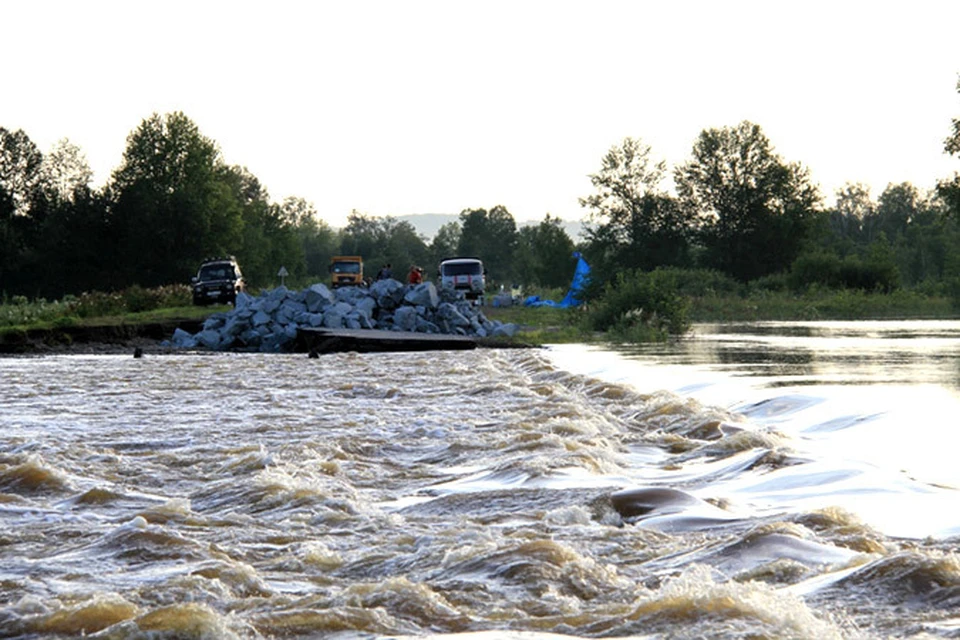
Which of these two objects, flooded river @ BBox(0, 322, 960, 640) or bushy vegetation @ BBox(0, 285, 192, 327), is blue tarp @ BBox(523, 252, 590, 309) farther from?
flooded river @ BBox(0, 322, 960, 640)

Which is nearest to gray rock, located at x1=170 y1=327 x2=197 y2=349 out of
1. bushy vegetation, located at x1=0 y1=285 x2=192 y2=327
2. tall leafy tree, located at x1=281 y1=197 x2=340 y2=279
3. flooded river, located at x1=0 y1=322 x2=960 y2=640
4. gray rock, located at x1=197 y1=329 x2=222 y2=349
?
gray rock, located at x1=197 y1=329 x2=222 y2=349

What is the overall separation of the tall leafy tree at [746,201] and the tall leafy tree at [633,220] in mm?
1711

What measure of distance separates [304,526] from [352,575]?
4.83 ft

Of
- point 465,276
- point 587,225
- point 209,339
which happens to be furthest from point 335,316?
point 587,225

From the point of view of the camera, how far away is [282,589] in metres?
5.70

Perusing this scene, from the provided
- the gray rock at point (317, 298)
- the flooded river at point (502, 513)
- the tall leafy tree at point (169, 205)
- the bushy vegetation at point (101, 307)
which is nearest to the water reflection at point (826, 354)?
the flooded river at point (502, 513)

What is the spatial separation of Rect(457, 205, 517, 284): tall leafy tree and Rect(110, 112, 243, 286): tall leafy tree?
73.1 meters

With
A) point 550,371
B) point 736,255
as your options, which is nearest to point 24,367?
point 550,371

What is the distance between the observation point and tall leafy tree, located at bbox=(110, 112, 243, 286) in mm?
79938

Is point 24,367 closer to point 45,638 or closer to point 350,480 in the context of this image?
point 350,480

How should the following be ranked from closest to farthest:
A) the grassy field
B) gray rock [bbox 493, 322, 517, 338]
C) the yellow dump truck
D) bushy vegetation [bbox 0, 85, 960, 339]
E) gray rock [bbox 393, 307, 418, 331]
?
gray rock [bbox 493, 322, 517, 338], the grassy field, gray rock [bbox 393, 307, 418, 331], the yellow dump truck, bushy vegetation [bbox 0, 85, 960, 339]

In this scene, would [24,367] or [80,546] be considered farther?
[24,367]

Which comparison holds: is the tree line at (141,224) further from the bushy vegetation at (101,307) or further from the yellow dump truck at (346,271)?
the bushy vegetation at (101,307)

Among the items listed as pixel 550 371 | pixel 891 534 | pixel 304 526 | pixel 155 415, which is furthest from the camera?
pixel 550 371
